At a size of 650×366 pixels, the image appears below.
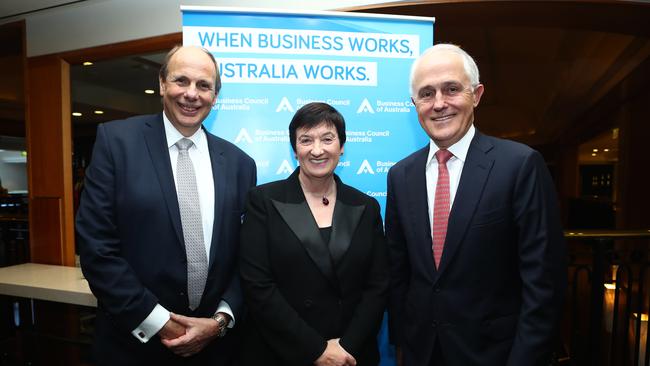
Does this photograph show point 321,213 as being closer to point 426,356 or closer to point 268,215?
point 268,215

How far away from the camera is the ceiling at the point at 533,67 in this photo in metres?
3.17

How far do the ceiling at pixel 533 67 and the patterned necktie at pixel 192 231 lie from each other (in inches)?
81.1

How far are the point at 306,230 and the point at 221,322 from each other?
0.50 metres

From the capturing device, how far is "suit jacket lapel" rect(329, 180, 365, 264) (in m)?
1.59

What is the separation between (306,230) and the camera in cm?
159

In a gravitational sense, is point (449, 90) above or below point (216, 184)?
above

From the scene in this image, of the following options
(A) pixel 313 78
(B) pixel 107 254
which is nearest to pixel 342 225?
(B) pixel 107 254

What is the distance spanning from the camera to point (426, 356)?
4.92ft

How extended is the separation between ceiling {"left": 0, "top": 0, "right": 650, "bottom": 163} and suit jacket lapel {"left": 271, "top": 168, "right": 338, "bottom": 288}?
200 centimetres

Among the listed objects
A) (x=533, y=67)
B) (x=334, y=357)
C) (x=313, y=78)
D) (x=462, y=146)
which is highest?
(x=533, y=67)

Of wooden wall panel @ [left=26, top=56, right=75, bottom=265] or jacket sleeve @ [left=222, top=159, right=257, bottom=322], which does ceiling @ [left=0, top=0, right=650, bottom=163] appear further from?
jacket sleeve @ [left=222, top=159, right=257, bottom=322]

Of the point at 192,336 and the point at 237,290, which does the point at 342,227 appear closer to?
the point at 237,290

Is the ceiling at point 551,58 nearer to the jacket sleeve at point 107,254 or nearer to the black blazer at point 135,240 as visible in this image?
the black blazer at point 135,240

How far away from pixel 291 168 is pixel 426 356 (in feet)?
4.00
